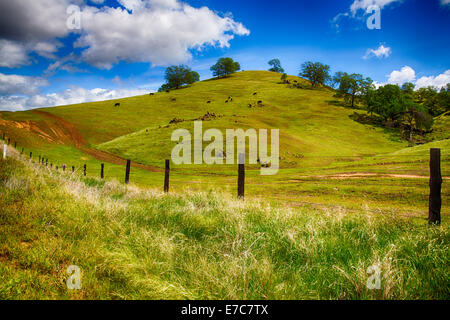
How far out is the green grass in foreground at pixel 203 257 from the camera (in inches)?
134

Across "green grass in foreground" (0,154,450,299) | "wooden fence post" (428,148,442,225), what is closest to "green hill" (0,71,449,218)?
"wooden fence post" (428,148,442,225)

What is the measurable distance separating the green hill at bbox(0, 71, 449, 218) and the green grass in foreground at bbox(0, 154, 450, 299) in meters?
8.63

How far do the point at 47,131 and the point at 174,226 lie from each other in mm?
70545

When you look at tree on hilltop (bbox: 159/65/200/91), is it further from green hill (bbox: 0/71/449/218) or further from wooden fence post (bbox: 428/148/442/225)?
wooden fence post (bbox: 428/148/442/225)

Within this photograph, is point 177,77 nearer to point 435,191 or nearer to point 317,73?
point 317,73

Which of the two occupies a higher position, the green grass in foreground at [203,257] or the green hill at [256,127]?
the green hill at [256,127]

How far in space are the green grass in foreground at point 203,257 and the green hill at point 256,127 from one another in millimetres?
8629

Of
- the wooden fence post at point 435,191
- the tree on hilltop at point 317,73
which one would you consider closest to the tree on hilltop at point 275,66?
the tree on hilltop at point 317,73

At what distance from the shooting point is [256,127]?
187 ft

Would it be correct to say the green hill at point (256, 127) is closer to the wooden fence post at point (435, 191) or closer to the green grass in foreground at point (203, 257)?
the wooden fence post at point (435, 191)

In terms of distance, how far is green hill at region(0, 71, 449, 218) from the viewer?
20.5m

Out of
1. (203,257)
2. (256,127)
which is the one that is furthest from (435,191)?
(256,127)

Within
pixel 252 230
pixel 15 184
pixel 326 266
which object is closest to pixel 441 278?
pixel 326 266
